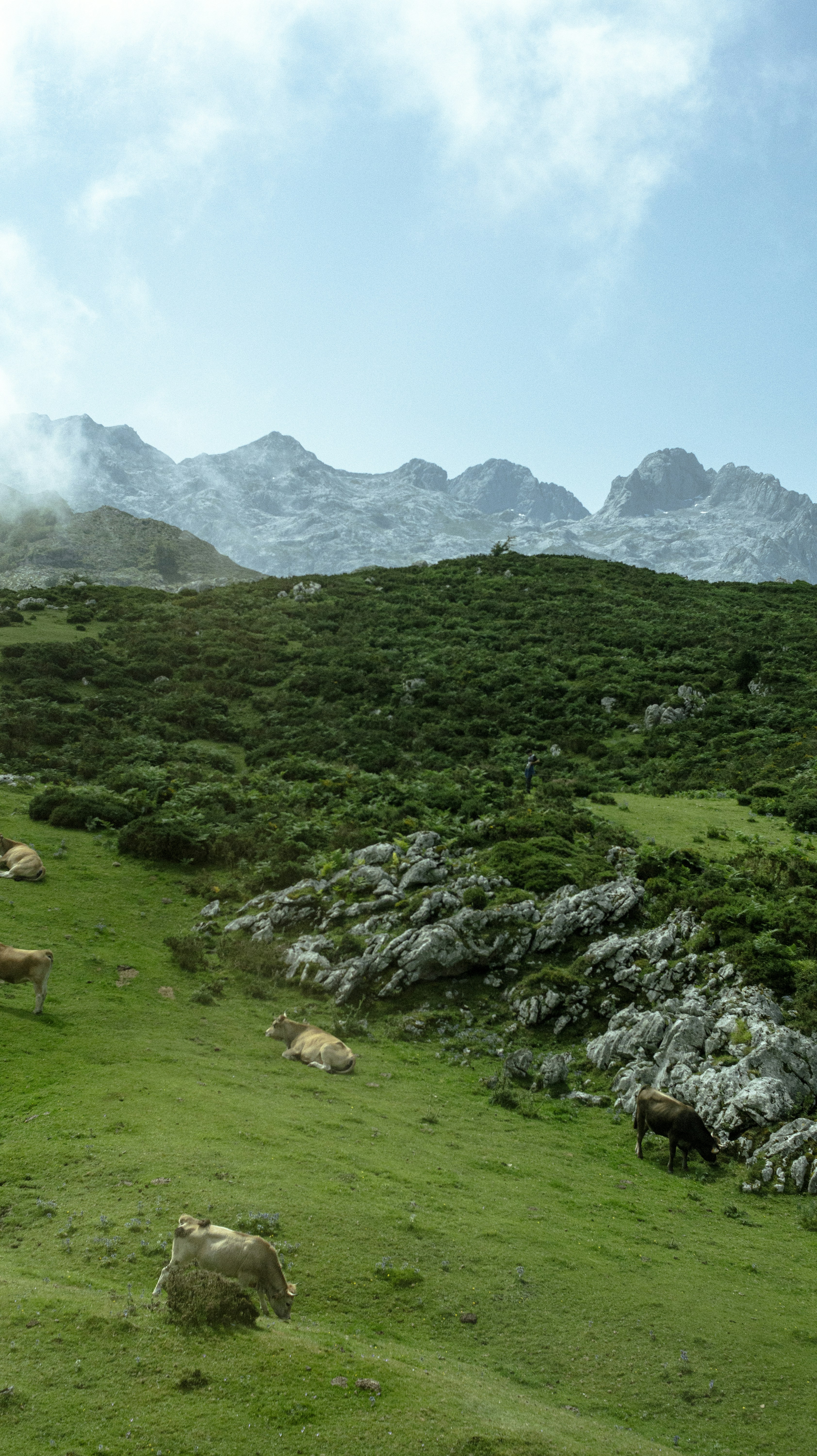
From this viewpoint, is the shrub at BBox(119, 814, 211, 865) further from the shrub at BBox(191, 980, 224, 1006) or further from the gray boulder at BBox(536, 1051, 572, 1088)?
the gray boulder at BBox(536, 1051, 572, 1088)

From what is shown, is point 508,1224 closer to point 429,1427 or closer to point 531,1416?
point 531,1416

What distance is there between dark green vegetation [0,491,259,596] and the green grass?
131m

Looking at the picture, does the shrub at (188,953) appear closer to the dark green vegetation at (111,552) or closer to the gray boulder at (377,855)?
the gray boulder at (377,855)

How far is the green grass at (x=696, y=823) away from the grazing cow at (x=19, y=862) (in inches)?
746

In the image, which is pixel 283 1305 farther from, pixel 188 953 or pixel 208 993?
pixel 188 953

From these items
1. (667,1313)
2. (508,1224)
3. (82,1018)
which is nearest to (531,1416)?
(667,1313)

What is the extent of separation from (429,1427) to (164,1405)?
240cm

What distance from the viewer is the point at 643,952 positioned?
68.2ft

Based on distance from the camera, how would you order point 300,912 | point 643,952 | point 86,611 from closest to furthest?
point 643,952 < point 300,912 < point 86,611

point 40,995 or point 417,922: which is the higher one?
point 417,922

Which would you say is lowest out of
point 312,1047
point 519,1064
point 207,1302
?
point 312,1047

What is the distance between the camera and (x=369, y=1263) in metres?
10.8

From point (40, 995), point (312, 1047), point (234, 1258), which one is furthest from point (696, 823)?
point (234, 1258)

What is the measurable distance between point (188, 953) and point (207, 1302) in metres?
14.2
